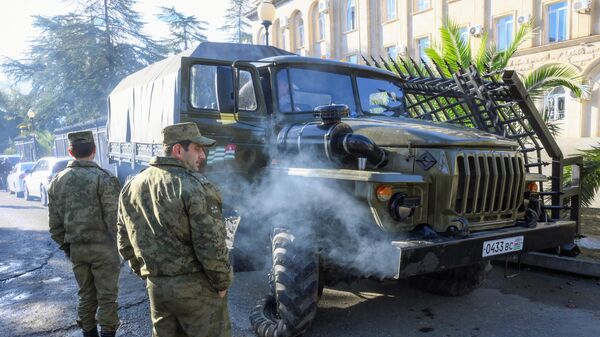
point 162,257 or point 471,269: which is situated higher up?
point 162,257

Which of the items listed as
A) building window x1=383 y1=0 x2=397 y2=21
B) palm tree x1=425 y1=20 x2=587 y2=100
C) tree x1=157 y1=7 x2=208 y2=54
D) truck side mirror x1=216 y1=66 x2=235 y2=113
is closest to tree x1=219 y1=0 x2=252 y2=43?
tree x1=157 y1=7 x2=208 y2=54

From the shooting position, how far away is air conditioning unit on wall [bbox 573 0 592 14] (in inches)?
621

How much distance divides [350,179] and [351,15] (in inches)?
903

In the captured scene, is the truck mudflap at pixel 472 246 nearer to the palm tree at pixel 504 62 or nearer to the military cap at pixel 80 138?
the military cap at pixel 80 138

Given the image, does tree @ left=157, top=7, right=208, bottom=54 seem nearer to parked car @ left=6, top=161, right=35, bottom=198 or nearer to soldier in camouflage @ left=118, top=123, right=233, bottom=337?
parked car @ left=6, top=161, right=35, bottom=198

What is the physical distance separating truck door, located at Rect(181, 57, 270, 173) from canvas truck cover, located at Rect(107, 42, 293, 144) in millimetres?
182

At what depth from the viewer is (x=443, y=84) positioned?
607 cm

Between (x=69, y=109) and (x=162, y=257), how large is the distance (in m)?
29.0

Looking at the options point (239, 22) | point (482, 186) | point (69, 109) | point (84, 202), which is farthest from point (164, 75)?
point (239, 22)

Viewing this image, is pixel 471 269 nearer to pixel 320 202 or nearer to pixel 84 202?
pixel 320 202

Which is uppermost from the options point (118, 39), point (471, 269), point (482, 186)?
point (118, 39)

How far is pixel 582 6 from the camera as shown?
15859 millimetres

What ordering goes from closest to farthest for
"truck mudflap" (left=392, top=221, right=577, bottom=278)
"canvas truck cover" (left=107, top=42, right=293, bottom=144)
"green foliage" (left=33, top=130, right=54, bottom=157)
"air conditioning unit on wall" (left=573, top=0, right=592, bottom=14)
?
"truck mudflap" (left=392, top=221, right=577, bottom=278) → "canvas truck cover" (left=107, top=42, right=293, bottom=144) → "air conditioning unit on wall" (left=573, top=0, right=592, bottom=14) → "green foliage" (left=33, top=130, right=54, bottom=157)

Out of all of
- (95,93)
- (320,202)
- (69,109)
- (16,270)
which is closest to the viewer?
(320,202)
